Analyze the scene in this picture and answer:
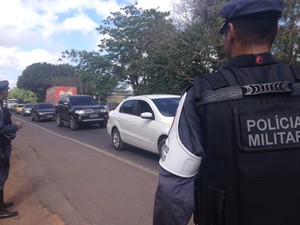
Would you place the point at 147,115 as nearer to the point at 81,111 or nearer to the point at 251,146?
the point at 251,146

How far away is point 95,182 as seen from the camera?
6078mm

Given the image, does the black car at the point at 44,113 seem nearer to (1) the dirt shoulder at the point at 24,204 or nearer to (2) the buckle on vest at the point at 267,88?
(1) the dirt shoulder at the point at 24,204

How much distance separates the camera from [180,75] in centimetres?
1891

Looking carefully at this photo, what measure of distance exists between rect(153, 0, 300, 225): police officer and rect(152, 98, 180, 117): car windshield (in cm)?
604

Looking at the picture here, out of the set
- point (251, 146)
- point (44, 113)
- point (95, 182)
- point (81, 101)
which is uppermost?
point (251, 146)

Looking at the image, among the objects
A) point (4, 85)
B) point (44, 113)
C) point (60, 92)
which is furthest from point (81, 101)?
point (60, 92)

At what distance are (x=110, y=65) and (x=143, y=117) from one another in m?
28.0

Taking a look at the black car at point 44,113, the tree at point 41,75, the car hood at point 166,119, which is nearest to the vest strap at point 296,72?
the car hood at point 166,119

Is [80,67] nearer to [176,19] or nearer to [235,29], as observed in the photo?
[176,19]

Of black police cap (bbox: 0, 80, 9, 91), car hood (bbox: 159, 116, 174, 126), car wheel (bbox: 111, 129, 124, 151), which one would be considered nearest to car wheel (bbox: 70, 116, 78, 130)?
car wheel (bbox: 111, 129, 124, 151)

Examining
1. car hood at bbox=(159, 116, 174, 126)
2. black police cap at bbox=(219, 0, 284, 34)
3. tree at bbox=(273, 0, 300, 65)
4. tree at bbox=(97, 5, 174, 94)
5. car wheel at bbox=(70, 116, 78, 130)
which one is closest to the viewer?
black police cap at bbox=(219, 0, 284, 34)

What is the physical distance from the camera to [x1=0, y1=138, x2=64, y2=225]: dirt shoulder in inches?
168

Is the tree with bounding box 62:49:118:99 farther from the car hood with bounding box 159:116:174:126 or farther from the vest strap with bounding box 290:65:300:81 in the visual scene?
the vest strap with bounding box 290:65:300:81

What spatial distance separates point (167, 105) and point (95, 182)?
2.76 metres
